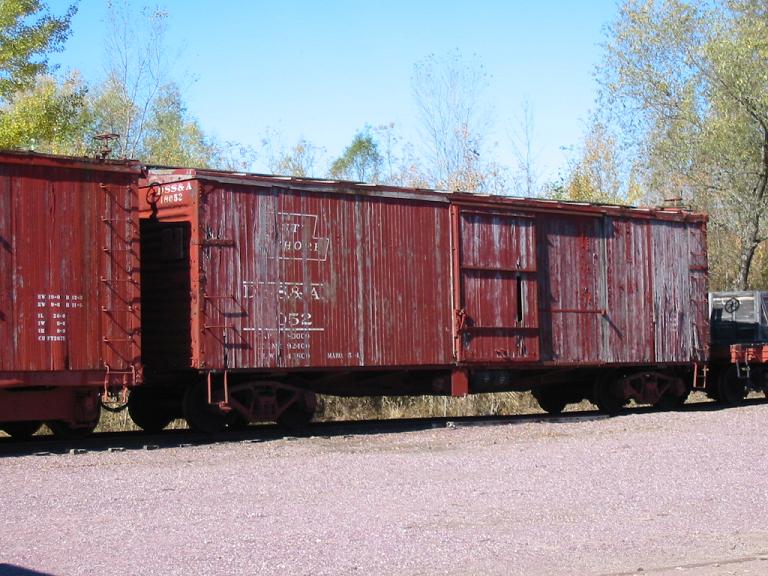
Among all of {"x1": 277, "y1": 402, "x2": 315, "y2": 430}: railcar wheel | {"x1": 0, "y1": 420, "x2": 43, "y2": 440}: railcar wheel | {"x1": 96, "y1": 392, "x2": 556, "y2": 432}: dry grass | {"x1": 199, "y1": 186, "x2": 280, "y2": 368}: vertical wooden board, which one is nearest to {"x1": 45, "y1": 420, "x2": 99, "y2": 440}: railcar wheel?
{"x1": 0, "y1": 420, "x2": 43, "y2": 440}: railcar wheel

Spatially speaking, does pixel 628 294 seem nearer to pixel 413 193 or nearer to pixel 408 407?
pixel 413 193

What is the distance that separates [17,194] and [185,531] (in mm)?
6973

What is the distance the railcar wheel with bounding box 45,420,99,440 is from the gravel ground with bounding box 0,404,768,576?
2.18 meters

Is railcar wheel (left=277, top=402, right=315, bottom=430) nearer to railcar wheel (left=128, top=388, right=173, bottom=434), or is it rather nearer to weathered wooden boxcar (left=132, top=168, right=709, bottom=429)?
weathered wooden boxcar (left=132, top=168, right=709, bottom=429)

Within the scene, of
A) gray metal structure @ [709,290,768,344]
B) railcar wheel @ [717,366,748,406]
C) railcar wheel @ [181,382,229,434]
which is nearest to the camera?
railcar wheel @ [181,382,229,434]

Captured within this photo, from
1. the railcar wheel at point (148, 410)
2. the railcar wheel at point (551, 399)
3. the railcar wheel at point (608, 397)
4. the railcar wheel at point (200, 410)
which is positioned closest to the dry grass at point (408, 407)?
the railcar wheel at point (551, 399)

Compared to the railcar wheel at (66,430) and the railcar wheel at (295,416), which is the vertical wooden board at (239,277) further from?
the railcar wheel at (66,430)

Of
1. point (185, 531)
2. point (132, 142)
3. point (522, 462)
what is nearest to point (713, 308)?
point (522, 462)

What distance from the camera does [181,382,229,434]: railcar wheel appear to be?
1582 cm

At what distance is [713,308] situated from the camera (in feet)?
79.8

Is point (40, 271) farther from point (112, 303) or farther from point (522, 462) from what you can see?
point (522, 462)

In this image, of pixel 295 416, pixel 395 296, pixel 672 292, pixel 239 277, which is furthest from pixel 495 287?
pixel 239 277

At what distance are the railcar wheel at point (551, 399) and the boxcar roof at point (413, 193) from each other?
156 inches

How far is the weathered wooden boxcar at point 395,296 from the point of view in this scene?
15508 millimetres
